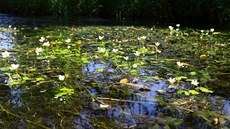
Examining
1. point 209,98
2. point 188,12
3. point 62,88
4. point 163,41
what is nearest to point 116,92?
point 62,88

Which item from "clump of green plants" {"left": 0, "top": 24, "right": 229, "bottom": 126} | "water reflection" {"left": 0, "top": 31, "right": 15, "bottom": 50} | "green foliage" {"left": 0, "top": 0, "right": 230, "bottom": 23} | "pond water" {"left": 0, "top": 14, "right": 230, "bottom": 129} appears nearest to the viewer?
"pond water" {"left": 0, "top": 14, "right": 230, "bottom": 129}

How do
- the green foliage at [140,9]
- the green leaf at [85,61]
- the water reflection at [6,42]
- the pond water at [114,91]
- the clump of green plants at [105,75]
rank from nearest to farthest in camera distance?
the pond water at [114,91]
the clump of green plants at [105,75]
the green leaf at [85,61]
the water reflection at [6,42]
the green foliage at [140,9]

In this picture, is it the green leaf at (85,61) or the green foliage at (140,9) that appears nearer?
the green leaf at (85,61)

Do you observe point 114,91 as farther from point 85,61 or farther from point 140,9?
point 140,9

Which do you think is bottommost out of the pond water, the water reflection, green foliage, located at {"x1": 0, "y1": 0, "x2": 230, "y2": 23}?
the pond water

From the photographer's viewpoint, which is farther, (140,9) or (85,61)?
(140,9)

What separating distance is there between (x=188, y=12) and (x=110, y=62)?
7164 mm

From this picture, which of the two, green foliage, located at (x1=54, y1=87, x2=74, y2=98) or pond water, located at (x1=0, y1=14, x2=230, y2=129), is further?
green foliage, located at (x1=54, y1=87, x2=74, y2=98)

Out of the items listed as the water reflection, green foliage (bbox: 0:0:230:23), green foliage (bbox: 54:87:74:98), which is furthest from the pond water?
green foliage (bbox: 0:0:230:23)

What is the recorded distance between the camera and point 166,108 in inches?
75.7

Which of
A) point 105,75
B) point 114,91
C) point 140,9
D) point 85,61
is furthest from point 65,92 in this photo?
point 140,9

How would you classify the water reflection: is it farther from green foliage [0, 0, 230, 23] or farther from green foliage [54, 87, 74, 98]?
green foliage [0, 0, 230, 23]

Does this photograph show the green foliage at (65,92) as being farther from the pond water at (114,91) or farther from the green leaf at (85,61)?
the green leaf at (85,61)

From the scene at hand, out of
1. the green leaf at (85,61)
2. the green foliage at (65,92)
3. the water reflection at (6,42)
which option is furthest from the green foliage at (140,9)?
the green foliage at (65,92)
